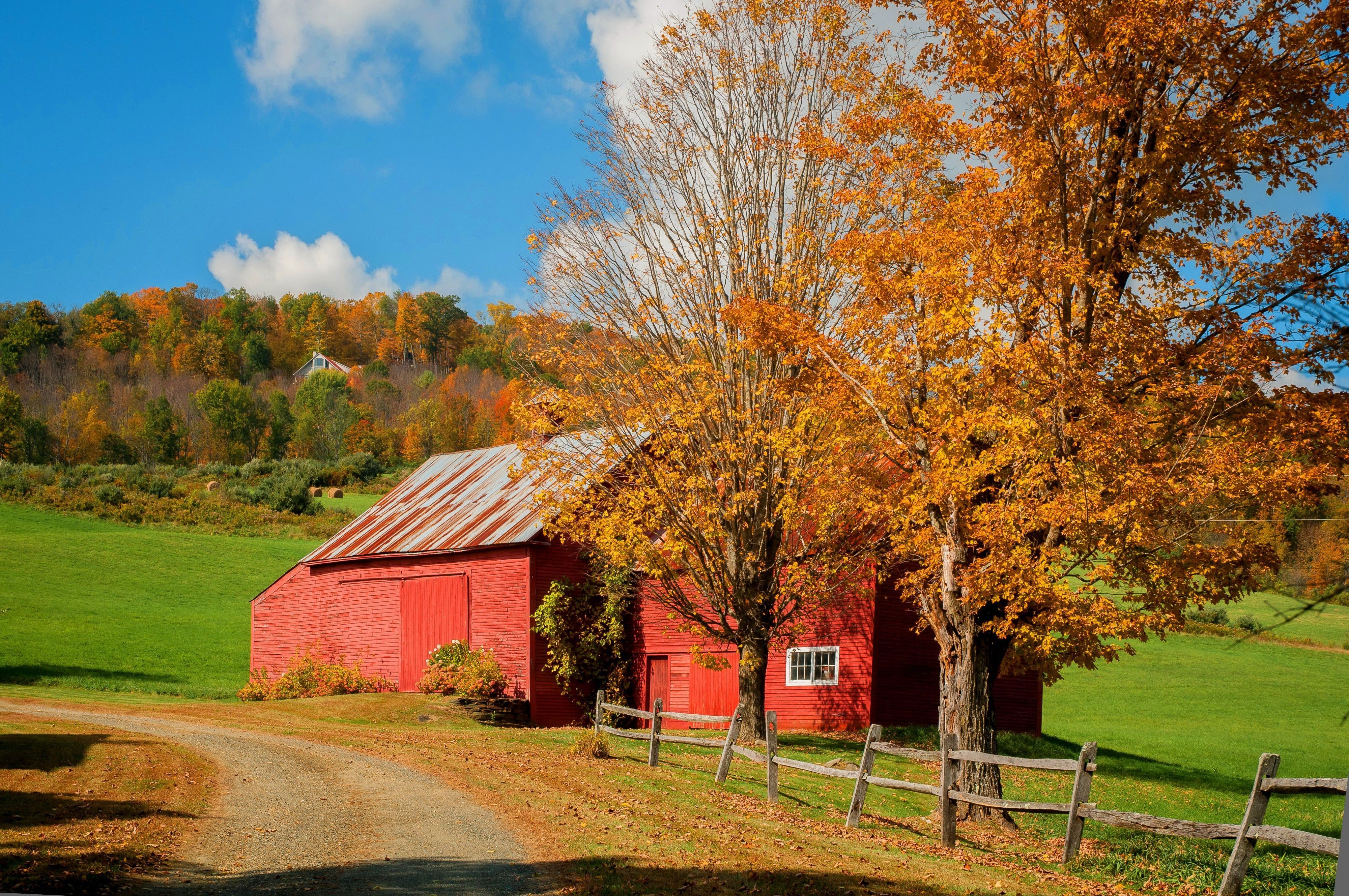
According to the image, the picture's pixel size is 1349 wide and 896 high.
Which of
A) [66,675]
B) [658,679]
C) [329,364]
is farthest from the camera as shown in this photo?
[329,364]

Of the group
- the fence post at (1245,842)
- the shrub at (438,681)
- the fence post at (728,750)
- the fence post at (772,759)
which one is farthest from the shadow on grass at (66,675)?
the fence post at (1245,842)

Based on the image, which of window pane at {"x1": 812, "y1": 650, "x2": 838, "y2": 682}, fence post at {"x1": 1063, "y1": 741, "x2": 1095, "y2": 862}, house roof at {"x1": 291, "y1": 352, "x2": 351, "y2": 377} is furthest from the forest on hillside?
fence post at {"x1": 1063, "y1": 741, "x2": 1095, "y2": 862}

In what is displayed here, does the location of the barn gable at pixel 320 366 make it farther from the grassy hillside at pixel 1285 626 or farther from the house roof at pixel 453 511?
the grassy hillside at pixel 1285 626

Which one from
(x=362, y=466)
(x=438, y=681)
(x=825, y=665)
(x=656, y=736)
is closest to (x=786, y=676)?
(x=825, y=665)

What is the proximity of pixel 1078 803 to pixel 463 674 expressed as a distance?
56.8ft

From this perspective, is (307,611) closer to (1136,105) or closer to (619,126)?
(619,126)

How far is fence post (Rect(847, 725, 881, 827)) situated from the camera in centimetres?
1312

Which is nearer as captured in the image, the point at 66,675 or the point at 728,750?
the point at 728,750

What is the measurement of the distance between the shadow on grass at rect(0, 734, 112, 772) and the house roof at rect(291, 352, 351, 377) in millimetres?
21734

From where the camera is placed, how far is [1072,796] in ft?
39.2

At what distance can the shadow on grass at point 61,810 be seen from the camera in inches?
349

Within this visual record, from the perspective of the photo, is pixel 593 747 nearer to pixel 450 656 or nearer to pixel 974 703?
pixel 974 703

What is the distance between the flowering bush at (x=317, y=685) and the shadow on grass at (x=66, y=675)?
3.93 metres

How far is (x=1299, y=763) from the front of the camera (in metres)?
28.5
